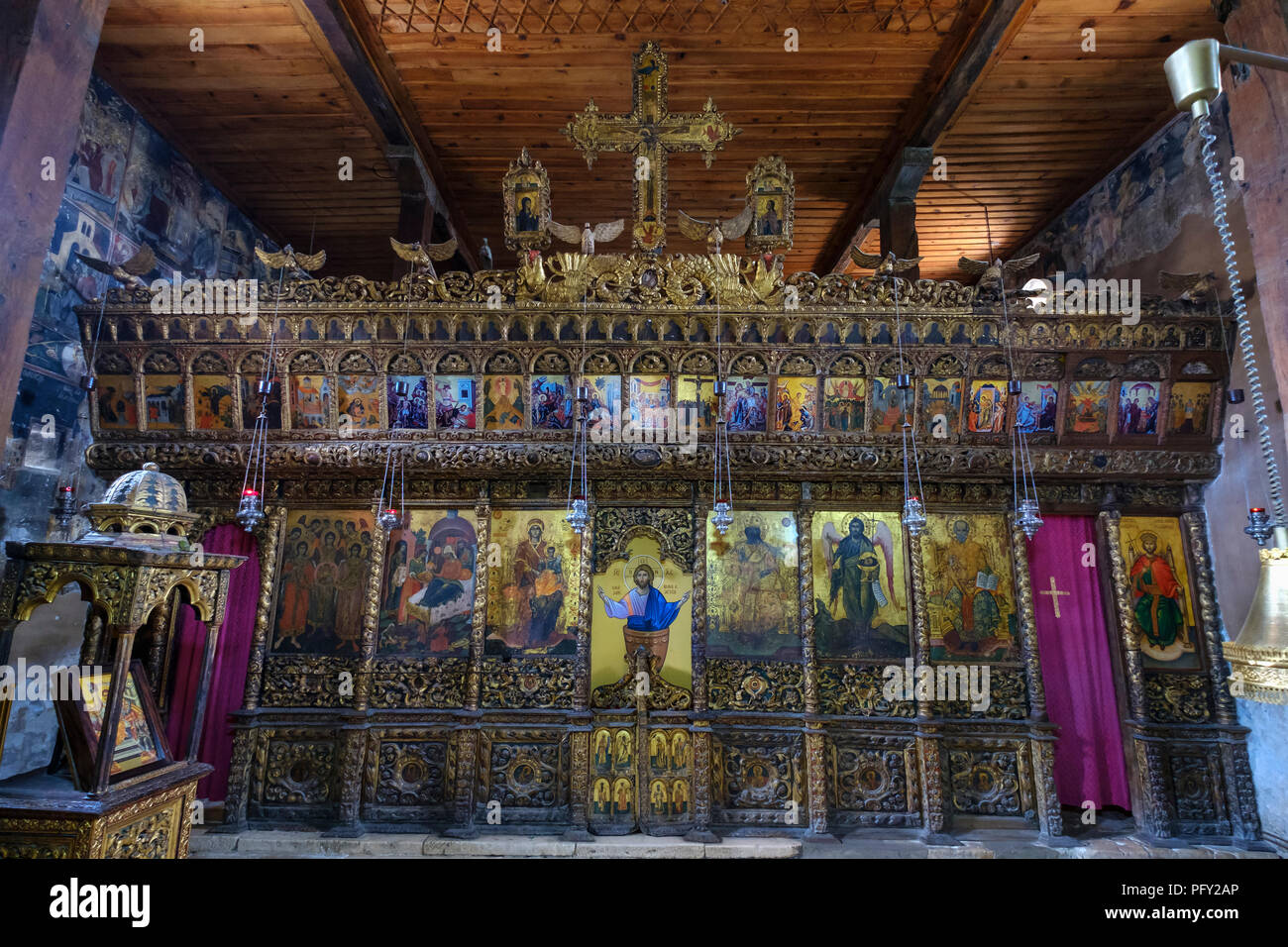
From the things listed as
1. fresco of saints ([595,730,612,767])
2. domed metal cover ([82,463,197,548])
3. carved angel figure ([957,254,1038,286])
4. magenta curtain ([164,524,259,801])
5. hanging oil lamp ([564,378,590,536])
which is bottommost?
fresco of saints ([595,730,612,767])

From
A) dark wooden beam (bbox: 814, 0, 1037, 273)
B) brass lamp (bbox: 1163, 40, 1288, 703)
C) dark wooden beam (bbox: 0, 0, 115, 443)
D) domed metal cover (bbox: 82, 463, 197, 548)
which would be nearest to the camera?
brass lamp (bbox: 1163, 40, 1288, 703)

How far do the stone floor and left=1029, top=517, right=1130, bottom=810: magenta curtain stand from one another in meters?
0.53

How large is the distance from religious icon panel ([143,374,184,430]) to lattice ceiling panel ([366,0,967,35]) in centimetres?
389

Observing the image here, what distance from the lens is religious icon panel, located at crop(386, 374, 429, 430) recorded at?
619 cm

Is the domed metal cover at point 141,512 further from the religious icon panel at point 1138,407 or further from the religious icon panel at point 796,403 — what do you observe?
the religious icon panel at point 1138,407

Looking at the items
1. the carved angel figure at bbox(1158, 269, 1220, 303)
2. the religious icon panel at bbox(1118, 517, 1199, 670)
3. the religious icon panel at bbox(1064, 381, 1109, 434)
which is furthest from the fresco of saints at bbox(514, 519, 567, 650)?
the carved angel figure at bbox(1158, 269, 1220, 303)

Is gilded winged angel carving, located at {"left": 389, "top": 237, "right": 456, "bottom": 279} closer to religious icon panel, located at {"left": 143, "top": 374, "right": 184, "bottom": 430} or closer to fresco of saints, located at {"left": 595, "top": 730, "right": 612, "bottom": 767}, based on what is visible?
religious icon panel, located at {"left": 143, "top": 374, "right": 184, "bottom": 430}

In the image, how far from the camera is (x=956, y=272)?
9.80 m

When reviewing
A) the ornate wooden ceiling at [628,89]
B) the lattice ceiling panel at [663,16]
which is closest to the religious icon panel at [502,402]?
the ornate wooden ceiling at [628,89]

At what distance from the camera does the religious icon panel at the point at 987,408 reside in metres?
6.12

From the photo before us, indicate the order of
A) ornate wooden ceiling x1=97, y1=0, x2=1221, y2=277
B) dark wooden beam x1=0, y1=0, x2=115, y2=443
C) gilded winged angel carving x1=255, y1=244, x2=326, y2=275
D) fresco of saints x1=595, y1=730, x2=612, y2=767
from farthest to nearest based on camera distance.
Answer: fresco of saints x1=595, y1=730, x2=612, y2=767
gilded winged angel carving x1=255, y1=244, x2=326, y2=275
ornate wooden ceiling x1=97, y1=0, x2=1221, y2=277
dark wooden beam x1=0, y1=0, x2=115, y2=443

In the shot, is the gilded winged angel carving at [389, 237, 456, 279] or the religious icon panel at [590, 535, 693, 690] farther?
the religious icon panel at [590, 535, 693, 690]

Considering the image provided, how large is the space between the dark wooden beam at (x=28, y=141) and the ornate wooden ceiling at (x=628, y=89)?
223cm

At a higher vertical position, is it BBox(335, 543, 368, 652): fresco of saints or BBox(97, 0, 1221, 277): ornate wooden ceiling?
BBox(97, 0, 1221, 277): ornate wooden ceiling
